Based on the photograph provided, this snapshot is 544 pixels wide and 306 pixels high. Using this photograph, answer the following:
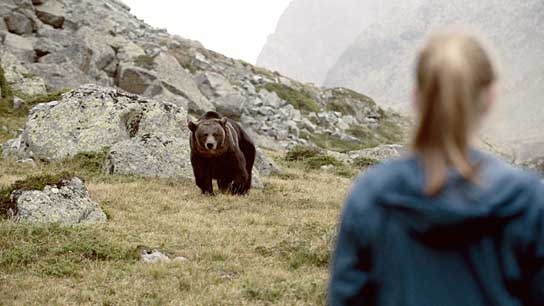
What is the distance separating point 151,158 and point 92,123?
3.43m

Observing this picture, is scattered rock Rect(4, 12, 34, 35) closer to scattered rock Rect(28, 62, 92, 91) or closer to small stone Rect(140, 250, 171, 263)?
scattered rock Rect(28, 62, 92, 91)

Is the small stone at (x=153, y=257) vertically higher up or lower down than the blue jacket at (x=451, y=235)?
lower down

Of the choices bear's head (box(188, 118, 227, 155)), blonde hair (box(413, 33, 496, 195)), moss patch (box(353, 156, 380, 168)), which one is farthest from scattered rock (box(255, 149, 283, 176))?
blonde hair (box(413, 33, 496, 195))

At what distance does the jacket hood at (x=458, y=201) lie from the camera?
8.52ft

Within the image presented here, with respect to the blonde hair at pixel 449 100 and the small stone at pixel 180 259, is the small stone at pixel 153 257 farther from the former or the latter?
the blonde hair at pixel 449 100

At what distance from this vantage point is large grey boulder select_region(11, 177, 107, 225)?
11.6 metres

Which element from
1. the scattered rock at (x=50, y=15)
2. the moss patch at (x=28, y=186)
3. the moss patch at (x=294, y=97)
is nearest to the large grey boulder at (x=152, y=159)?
the moss patch at (x=28, y=186)

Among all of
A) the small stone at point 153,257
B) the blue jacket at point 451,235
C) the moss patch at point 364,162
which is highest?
the blue jacket at point 451,235

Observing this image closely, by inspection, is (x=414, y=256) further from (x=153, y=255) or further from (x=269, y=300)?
A: (x=153, y=255)

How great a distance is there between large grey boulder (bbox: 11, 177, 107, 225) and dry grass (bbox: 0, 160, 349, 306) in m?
0.39

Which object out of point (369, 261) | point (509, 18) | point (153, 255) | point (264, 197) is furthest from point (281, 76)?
point (509, 18)

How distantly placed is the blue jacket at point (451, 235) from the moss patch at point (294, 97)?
1994 inches

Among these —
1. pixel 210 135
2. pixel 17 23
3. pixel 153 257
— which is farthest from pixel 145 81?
pixel 153 257

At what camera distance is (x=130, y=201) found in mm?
14023
